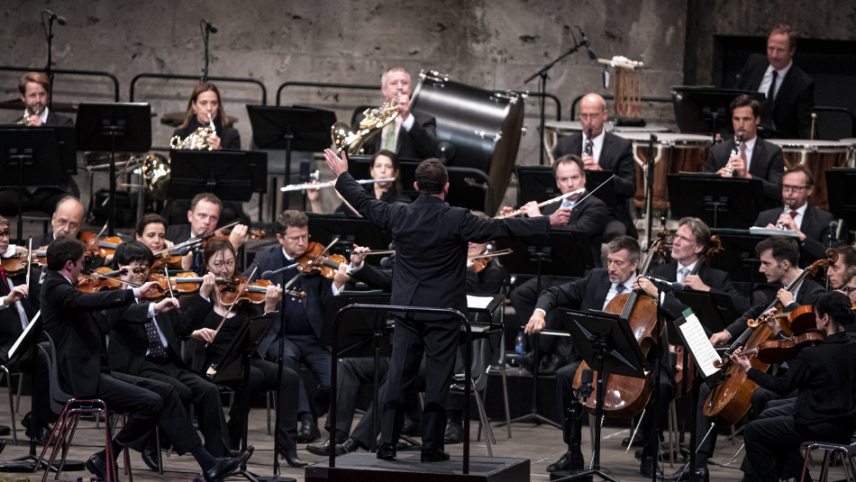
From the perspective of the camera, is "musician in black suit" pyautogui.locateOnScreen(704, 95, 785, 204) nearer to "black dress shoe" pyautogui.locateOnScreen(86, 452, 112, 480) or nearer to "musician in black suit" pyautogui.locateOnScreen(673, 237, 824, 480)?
"musician in black suit" pyautogui.locateOnScreen(673, 237, 824, 480)

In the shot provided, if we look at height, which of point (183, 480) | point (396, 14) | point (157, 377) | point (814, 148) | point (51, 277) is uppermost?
point (396, 14)

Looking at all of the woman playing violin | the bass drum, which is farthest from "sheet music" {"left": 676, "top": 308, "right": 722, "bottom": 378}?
the bass drum

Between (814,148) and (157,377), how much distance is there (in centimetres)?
519

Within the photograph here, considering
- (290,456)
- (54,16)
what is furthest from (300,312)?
(54,16)

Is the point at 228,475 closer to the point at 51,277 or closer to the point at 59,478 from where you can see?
the point at 59,478

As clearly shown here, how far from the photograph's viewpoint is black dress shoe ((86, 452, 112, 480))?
7.36 meters

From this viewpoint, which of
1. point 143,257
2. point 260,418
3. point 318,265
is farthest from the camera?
point 260,418

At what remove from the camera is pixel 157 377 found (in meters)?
7.74

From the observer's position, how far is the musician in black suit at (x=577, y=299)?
7.93 m

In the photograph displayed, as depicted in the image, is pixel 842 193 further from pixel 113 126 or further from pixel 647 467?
pixel 113 126

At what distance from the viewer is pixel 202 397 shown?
308 inches

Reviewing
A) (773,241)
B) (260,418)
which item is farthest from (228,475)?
(773,241)

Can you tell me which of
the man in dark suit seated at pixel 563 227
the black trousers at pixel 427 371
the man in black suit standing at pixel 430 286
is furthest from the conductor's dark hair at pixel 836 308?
the man in dark suit seated at pixel 563 227

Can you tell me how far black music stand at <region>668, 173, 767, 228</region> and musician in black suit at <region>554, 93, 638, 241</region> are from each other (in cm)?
85
